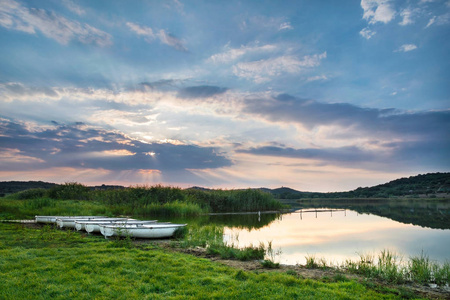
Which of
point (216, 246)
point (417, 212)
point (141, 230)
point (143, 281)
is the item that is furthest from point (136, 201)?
point (417, 212)

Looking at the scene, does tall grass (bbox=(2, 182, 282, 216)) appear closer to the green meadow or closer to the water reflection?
the water reflection

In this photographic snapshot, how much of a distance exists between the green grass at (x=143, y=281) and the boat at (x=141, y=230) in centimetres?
387

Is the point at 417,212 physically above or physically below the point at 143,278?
below

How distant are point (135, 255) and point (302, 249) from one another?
8.04 meters

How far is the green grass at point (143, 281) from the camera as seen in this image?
6.04 m

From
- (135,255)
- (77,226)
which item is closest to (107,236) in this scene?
(77,226)

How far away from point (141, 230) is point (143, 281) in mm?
7016

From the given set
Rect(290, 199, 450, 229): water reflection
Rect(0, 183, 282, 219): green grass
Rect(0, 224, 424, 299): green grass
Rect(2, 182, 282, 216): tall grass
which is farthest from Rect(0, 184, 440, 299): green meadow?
Rect(290, 199, 450, 229): water reflection

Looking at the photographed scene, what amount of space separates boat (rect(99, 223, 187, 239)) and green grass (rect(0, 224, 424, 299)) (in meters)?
3.87

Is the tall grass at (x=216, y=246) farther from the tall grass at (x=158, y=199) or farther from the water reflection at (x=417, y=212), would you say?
the water reflection at (x=417, y=212)

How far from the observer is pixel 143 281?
6.86 metres

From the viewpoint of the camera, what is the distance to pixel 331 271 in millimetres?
8844

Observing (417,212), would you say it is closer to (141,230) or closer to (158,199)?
(158,199)

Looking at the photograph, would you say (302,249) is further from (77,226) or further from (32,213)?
(32,213)
